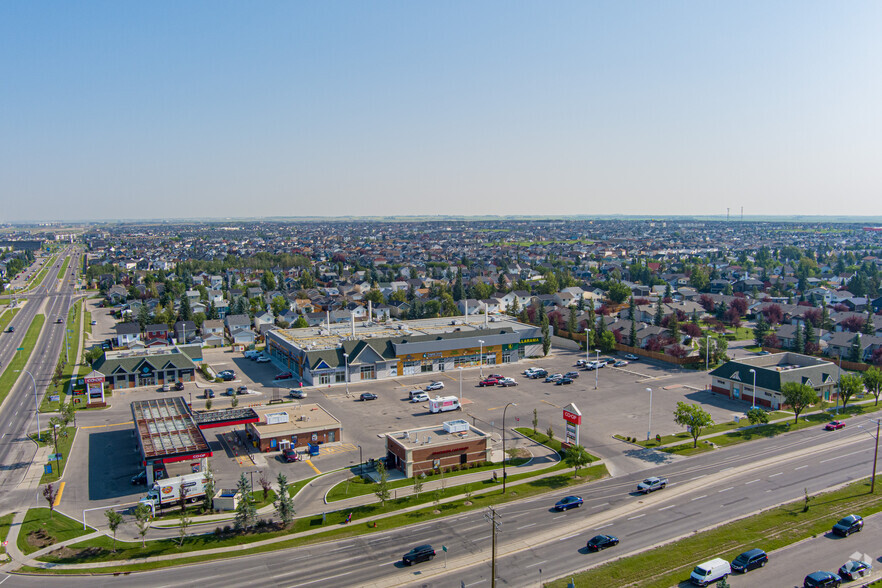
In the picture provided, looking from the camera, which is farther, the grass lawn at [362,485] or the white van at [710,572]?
the grass lawn at [362,485]

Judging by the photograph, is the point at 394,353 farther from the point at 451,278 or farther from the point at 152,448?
the point at 451,278

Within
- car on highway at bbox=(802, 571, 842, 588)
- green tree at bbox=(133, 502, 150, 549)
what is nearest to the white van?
car on highway at bbox=(802, 571, 842, 588)

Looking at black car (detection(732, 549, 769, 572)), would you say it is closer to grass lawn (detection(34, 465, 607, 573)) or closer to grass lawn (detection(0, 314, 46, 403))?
grass lawn (detection(34, 465, 607, 573))

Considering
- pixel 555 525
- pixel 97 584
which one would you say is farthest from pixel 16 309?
pixel 555 525

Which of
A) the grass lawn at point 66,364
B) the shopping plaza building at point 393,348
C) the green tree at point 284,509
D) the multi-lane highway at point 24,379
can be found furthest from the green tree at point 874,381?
the grass lawn at point 66,364

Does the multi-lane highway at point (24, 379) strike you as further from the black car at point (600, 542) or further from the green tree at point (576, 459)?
the green tree at point (576, 459)

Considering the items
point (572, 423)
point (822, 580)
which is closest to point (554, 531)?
point (572, 423)
